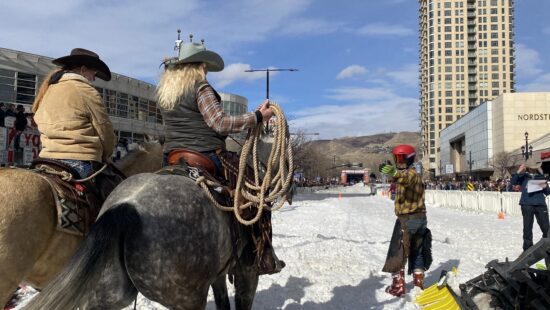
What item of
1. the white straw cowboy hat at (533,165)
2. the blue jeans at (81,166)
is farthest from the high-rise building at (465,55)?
the blue jeans at (81,166)

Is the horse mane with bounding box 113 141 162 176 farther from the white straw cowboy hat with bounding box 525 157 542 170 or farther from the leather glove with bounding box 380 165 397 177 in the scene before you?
the white straw cowboy hat with bounding box 525 157 542 170

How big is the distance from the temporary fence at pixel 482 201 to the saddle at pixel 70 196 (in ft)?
61.1

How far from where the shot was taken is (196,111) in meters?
3.75

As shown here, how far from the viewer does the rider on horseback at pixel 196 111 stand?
3635mm

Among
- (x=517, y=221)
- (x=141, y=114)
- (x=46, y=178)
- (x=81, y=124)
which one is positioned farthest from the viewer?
(x=141, y=114)

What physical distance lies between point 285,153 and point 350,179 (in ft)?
396

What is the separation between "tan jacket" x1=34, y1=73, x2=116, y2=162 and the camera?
3.71 m

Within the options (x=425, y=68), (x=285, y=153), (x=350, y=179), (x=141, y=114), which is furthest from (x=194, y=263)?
(x=425, y=68)

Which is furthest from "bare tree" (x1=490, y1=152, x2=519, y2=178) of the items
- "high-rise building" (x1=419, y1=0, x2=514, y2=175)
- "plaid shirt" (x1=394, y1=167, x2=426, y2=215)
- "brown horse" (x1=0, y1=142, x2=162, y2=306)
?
"brown horse" (x1=0, y1=142, x2=162, y2=306)

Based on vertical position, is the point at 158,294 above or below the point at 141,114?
below

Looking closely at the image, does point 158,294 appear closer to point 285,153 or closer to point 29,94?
point 285,153

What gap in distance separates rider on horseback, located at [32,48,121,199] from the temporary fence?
1850cm

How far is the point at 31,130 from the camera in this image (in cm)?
1227

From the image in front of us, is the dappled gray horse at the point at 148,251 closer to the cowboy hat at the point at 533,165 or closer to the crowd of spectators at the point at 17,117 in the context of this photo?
the cowboy hat at the point at 533,165
